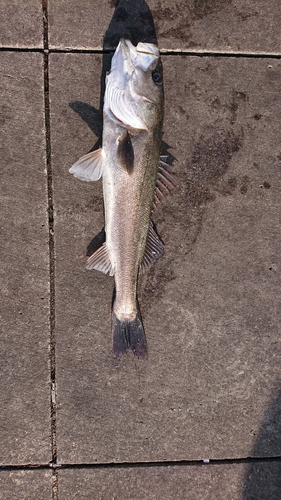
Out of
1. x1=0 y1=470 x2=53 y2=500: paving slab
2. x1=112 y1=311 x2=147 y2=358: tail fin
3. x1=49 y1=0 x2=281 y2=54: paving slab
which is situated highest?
x1=49 y1=0 x2=281 y2=54: paving slab

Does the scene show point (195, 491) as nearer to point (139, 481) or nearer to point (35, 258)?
point (139, 481)

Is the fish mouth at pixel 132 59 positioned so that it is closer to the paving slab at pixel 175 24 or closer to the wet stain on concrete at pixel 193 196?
the paving slab at pixel 175 24

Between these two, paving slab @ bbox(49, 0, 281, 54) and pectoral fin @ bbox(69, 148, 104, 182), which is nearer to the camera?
pectoral fin @ bbox(69, 148, 104, 182)

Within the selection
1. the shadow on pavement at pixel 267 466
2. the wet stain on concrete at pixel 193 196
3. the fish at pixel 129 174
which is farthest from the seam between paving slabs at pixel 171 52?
the shadow on pavement at pixel 267 466

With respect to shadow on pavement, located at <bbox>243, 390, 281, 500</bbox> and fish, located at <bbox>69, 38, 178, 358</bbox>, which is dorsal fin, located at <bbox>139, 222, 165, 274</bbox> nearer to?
fish, located at <bbox>69, 38, 178, 358</bbox>

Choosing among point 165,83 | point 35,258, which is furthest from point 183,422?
point 165,83

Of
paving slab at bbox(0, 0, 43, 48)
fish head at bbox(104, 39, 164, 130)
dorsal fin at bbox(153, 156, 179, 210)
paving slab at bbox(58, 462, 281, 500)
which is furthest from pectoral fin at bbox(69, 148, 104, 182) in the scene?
paving slab at bbox(58, 462, 281, 500)

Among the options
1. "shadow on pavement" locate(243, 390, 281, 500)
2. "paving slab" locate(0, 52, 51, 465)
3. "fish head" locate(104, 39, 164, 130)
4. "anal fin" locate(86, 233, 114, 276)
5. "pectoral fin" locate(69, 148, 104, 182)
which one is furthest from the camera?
"shadow on pavement" locate(243, 390, 281, 500)

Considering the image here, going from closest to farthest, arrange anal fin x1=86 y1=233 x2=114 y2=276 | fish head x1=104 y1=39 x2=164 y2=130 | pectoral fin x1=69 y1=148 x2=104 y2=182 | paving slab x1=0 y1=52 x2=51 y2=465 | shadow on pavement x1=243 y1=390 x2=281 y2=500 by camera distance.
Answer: fish head x1=104 y1=39 x2=164 y2=130, pectoral fin x1=69 y1=148 x2=104 y2=182, anal fin x1=86 y1=233 x2=114 y2=276, paving slab x1=0 y1=52 x2=51 y2=465, shadow on pavement x1=243 y1=390 x2=281 y2=500

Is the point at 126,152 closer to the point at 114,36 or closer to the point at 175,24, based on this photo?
the point at 114,36
